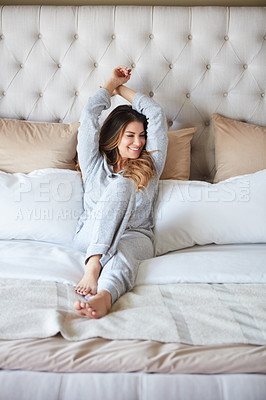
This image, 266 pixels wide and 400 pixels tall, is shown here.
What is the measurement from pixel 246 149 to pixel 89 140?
30.1 inches

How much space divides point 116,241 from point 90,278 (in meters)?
0.18

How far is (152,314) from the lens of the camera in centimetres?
110

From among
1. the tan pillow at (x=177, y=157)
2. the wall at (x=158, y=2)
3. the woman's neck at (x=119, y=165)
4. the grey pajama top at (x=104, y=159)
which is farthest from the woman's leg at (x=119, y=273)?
the wall at (x=158, y=2)

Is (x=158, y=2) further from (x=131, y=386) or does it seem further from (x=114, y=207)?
(x=131, y=386)

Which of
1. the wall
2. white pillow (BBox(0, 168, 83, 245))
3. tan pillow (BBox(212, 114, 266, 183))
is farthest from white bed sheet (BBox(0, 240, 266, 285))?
the wall

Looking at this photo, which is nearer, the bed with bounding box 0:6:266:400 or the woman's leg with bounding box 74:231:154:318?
the bed with bounding box 0:6:266:400

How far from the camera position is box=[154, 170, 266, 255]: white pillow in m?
1.62

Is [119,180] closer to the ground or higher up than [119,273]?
higher up

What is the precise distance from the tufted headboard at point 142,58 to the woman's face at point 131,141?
1.09 ft

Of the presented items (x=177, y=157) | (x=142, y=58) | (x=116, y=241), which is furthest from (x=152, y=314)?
(x=142, y=58)

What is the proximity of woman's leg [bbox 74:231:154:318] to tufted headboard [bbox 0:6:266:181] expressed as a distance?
0.77 meters

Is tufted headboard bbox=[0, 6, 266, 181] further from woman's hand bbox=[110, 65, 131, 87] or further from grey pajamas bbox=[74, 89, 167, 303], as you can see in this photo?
grey pajamas bbox=[74, 89, 167, 303]

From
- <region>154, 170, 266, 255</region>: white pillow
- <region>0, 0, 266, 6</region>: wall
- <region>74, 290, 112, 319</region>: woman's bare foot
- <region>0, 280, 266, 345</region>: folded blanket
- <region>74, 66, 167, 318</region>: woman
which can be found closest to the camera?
<region>0, 280, 266, 345</region>: folded blanket

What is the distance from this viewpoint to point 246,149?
1943 mm
